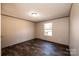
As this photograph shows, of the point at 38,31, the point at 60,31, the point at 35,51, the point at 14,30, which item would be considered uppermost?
the point at 14,30

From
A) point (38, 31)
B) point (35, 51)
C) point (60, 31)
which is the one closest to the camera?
point (35, 51)

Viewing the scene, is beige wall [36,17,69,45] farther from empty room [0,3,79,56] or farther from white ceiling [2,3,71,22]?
white ceiling [2,3,71,22]

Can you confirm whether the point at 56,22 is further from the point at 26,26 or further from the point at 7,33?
the point at 7,33

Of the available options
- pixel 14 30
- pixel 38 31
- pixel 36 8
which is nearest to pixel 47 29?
pixel 38 31

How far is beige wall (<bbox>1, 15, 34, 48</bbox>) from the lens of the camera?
3.75 m

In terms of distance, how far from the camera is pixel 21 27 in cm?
507

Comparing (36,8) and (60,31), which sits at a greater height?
(36,8)

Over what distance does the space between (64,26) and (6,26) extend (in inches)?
152

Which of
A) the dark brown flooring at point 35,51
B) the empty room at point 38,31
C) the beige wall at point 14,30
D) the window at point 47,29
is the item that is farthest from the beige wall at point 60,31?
the beige wall at point 14,30

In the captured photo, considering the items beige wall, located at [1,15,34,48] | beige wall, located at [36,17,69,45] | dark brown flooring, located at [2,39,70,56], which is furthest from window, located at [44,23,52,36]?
dark brown flooring, located at [2,39,70,56]

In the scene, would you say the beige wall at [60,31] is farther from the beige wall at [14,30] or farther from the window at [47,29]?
the beige wall at [14,30]

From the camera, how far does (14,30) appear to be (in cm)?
442

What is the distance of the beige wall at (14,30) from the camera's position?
12.3 feet

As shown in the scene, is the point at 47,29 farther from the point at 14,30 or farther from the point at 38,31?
the point at 14,30
